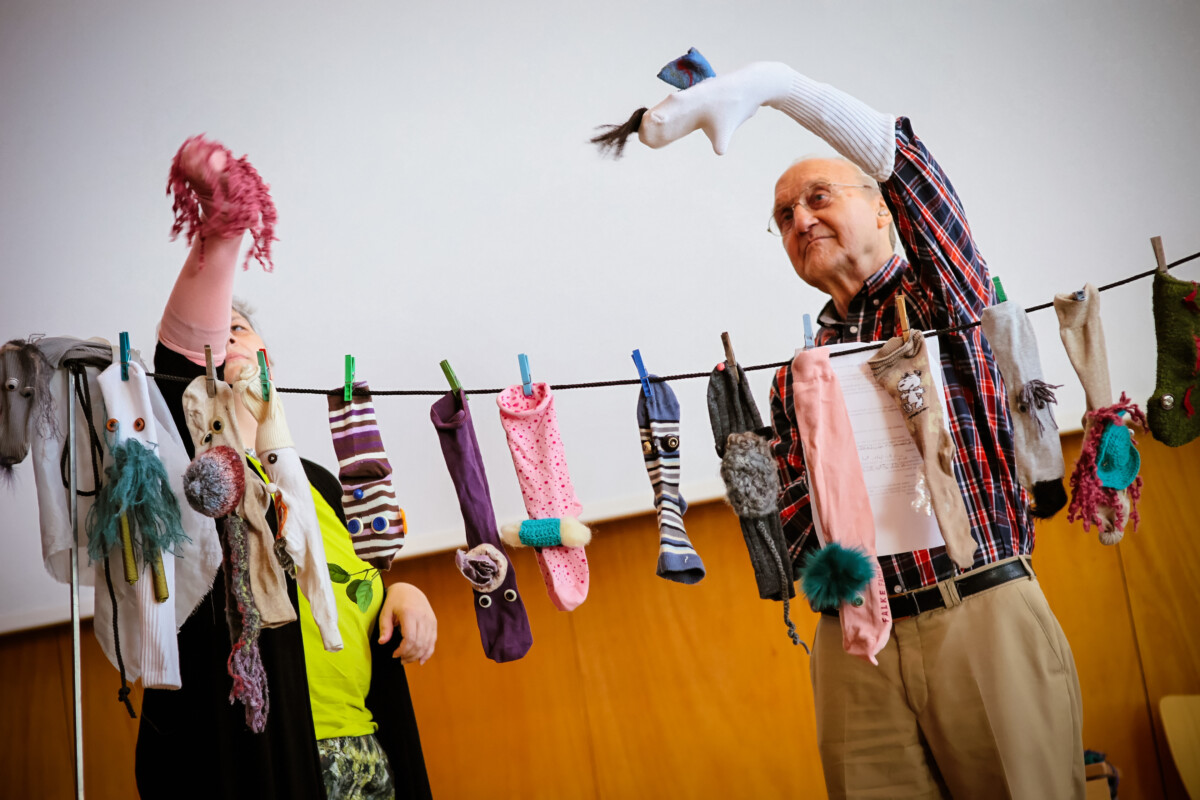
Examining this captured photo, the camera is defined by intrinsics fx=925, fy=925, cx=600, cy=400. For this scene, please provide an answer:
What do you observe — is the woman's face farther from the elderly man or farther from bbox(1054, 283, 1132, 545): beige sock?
bbox(1054, 283, 1132, 545): beige sock

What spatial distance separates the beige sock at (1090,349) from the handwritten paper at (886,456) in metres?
0.22

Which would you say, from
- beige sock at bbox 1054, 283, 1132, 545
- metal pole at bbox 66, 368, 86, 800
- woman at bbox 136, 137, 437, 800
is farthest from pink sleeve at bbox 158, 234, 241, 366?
beige sock at bbox 1054, 283, 1132, 545

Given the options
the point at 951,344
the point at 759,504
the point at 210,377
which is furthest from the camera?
the point at 951,344

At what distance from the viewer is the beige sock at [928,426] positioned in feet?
5.00

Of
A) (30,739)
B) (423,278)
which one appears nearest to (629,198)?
(423,278)

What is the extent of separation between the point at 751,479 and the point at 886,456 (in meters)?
0.25

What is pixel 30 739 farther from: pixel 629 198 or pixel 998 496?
pixel 998 496

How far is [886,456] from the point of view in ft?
5.44

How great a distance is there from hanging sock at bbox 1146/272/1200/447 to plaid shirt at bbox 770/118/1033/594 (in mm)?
250

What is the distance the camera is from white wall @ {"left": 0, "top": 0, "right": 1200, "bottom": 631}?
229 centimetres

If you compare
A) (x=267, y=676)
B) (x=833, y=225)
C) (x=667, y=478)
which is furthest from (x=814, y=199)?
(x=267, y=676)

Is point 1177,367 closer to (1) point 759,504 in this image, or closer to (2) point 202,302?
(1) point 759,504

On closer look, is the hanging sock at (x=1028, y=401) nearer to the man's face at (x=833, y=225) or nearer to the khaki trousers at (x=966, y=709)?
the khaki trousers at (x=966, y=709)

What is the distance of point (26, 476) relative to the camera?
2256mm
